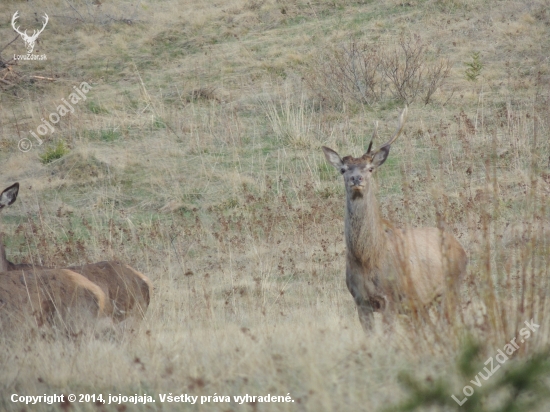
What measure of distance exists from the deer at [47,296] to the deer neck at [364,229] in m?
2.24

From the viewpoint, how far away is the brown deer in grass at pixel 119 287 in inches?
303

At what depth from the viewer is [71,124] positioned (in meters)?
16.2

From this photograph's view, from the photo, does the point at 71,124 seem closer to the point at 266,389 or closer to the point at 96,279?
the point at 96,279

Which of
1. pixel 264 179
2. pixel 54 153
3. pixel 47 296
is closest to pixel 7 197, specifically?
pixel 47 296

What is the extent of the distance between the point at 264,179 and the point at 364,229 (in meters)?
5.97

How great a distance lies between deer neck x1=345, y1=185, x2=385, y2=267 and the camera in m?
7.35

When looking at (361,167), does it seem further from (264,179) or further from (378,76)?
(378,76)

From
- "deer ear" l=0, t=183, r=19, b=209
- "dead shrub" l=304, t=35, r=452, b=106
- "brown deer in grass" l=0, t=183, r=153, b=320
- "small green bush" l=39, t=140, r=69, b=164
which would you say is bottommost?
"small green bush" l=39, t=140, r=69, b=164

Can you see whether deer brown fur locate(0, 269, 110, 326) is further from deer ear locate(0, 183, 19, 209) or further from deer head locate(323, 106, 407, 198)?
deer head locate(323, 106, 407, 198)

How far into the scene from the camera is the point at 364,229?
7.39 m

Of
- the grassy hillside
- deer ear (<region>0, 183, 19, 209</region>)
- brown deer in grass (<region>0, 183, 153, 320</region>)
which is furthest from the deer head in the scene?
deer ear (<region>0, 183, 19, 209</region>)

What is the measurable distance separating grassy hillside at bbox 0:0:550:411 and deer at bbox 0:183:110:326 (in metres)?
0.24

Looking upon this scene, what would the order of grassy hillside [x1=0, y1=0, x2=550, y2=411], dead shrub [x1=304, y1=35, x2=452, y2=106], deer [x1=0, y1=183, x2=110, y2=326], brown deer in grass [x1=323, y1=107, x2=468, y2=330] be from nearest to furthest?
grassy hillside [x1=0, y1=0, x2=550, y2=411]
deer [x1=0, y1=183, x2=110, y2=326]
brown deer in grass [x1=323, y1=107, x2=468, y2=330]
dead shrub [x1=304, y1=35, x2=452, y2=106]

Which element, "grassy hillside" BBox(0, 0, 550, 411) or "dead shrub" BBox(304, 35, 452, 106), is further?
"dead shrub" BBox(304, 35, 452, 106)
